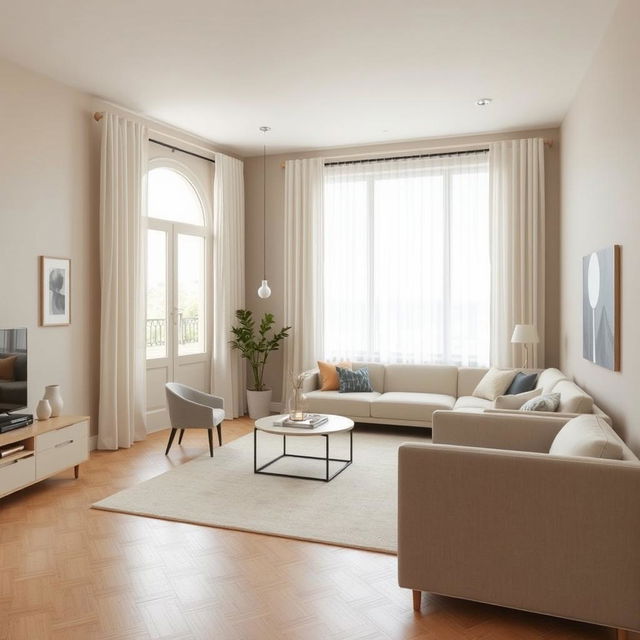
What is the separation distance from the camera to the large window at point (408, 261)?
22.5ft

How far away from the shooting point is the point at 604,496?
2.36m

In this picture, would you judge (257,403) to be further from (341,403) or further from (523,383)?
(523,383)

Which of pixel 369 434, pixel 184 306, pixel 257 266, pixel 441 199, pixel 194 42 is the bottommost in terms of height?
pixel 369 434

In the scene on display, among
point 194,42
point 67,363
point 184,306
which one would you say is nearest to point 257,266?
point 184,306

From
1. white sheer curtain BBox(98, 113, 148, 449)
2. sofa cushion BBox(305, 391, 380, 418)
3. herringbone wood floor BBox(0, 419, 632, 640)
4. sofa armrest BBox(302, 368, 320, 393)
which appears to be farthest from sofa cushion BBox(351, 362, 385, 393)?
herringbone wood floor BBox(0, 419, 632, 640)

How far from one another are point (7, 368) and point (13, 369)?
0.20ft

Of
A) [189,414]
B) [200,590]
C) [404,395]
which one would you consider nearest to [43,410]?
[189,414]

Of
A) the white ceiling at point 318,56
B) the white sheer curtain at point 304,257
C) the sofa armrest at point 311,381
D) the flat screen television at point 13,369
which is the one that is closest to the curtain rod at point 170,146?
the white ceiling at point 318,56

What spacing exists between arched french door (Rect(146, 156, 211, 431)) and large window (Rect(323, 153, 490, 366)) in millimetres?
1568

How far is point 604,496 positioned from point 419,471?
76 centimetres

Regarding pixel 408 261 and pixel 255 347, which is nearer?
pixel 408 261

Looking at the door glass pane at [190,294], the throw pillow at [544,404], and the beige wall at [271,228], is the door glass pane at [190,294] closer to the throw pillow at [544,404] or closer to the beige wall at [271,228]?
the beige wall at [271,228]

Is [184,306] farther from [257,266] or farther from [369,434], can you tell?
[369,434]

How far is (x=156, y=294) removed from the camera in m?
6.55
